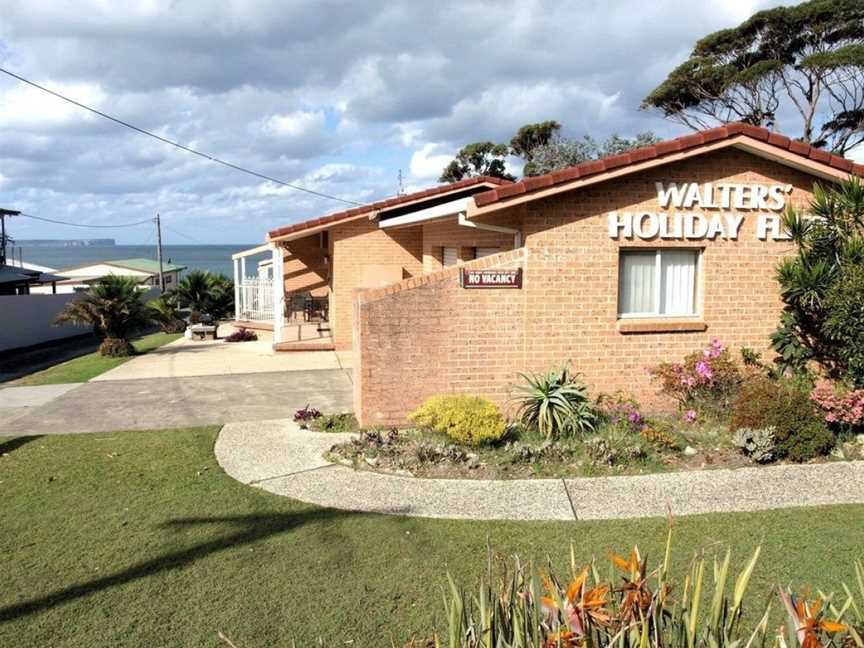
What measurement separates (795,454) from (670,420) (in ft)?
5.64

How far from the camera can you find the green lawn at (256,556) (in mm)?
4418

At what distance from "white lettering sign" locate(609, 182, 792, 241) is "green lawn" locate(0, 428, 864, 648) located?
432cm

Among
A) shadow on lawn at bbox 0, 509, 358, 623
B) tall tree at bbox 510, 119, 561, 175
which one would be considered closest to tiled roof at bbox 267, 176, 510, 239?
shadow on lawn at bbox 0, 509, 358, 623

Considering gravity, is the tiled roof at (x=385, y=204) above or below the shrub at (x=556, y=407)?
above

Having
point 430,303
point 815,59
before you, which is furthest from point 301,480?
point 815,59

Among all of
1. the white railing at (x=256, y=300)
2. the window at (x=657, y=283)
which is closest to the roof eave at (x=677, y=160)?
the window at (x=657, y=283)

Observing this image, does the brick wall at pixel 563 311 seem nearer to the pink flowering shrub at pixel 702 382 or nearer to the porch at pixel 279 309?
the pink flowering shrub at pixel 702 382

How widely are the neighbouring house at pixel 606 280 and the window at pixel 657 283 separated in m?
0.02

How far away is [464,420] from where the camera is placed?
25.9 ft

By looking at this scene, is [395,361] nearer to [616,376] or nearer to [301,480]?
[301,480]

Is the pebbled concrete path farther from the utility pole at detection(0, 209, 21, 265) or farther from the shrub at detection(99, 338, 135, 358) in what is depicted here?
the utility pole at detection(0, 209, 21, 265)

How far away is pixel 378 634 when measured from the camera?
4281mm

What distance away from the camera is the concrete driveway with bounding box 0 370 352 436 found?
1009 centimetres

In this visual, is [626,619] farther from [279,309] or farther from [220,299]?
[220,299]
